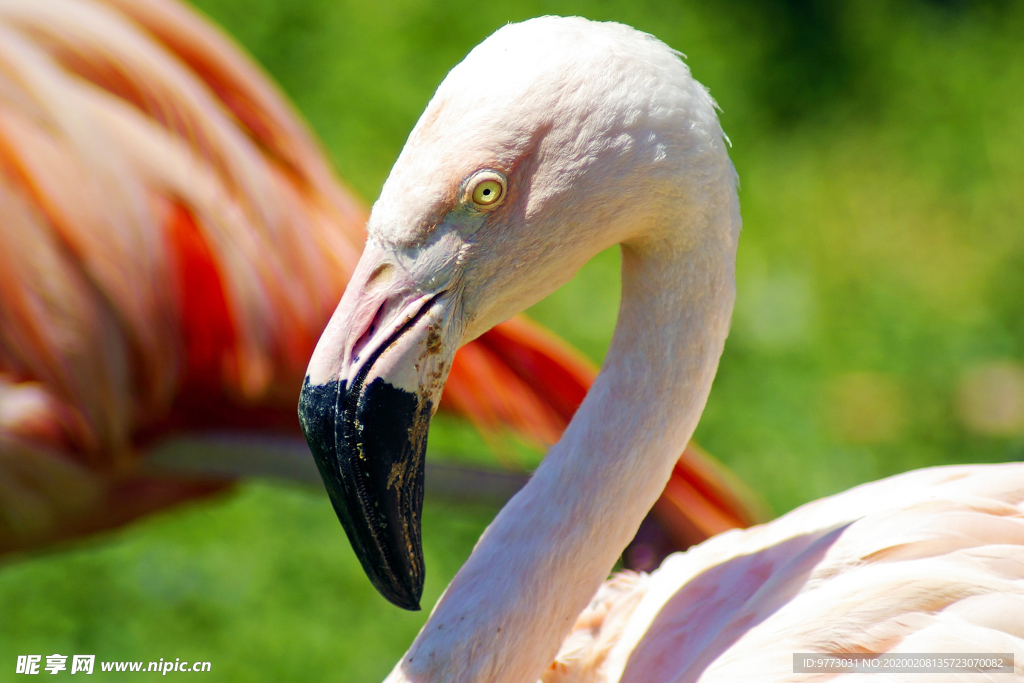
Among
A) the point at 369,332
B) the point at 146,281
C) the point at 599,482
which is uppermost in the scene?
the point at 369,332

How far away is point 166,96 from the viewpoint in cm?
234

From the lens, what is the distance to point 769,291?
375 cm

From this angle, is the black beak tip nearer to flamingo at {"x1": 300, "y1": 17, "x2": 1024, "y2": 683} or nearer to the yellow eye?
flamingo at {"x1": 300, "y1": 17, "x2": 1024, "y2": 683}

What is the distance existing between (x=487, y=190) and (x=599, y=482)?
45 centimetres

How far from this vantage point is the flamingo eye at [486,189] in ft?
3.79

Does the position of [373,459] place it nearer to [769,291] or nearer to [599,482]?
[599,482]

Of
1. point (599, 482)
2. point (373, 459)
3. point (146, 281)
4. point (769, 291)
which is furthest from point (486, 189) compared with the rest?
point (769, 291)

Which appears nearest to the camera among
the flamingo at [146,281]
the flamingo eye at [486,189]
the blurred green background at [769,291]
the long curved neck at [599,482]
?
the flamingo eye at [486,189]

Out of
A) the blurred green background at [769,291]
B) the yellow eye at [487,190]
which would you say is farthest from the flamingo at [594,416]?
the blurred green background at [769,291]

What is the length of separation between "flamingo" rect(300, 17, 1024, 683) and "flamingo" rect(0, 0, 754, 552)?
81 cm

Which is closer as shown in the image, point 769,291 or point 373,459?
point 373,459

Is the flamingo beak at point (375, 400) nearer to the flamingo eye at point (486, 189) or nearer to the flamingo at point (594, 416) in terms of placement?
the flamingo at point (594, 416)

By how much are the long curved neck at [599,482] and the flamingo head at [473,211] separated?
0.43 ft

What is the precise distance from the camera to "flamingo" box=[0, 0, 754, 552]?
7.25 ft
